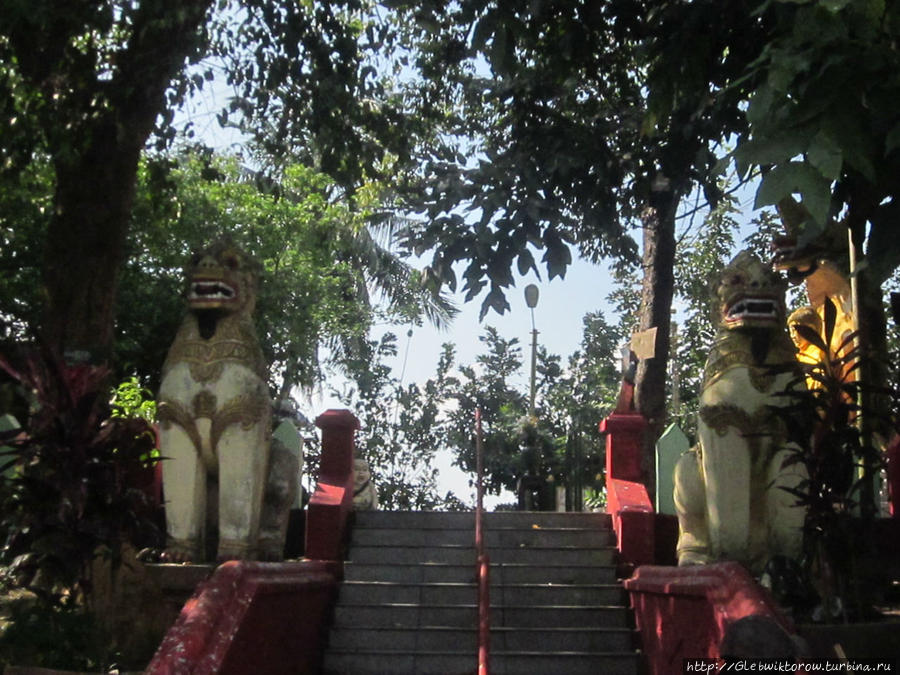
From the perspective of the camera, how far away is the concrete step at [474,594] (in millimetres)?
8539

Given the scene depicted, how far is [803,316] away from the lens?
8680 millimetres

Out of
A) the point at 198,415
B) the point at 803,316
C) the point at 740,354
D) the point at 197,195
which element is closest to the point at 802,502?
the point at 740,354

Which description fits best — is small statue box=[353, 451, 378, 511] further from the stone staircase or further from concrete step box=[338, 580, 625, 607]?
concrete step box=[338, 580, 625, 607]

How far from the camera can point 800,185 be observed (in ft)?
13.6

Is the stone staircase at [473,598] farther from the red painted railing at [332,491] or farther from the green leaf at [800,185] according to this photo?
the green leaf at [800,185]

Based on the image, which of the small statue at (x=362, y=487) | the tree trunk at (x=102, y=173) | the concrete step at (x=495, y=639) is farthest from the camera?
the small statue at (x=362, y=487)

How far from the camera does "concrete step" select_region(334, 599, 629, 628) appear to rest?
8.34 metres

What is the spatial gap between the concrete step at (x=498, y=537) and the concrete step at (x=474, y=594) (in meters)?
0.56

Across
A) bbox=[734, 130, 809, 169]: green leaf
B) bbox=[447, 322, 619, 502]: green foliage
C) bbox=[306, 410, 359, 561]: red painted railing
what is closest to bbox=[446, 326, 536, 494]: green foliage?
bbox=[447, 322, 619, 502]: green foliage

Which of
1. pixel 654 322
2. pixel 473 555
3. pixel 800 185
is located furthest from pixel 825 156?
Result: pixel 654 322

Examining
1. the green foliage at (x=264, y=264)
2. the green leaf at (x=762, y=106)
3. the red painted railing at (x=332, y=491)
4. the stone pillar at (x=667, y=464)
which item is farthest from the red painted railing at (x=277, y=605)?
the green foliage at (x=264, y=264)

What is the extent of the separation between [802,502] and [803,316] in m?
2.08

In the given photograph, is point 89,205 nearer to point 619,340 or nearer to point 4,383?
point 4,383

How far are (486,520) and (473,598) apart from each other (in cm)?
84
